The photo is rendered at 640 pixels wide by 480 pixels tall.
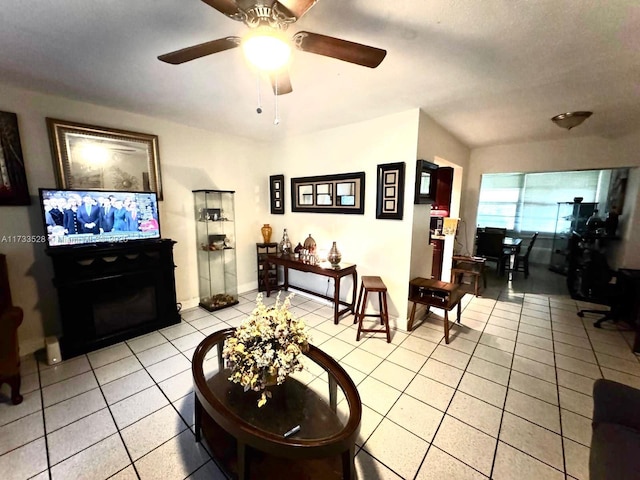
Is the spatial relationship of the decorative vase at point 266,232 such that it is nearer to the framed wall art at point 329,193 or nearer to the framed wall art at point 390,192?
the framed wall art at point 329,193

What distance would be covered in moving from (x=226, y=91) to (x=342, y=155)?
157 centimetres

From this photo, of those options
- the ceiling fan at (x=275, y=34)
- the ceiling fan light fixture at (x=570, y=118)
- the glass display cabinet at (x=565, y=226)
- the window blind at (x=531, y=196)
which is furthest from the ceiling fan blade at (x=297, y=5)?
the glass display cabinet at (x=565, y=226)

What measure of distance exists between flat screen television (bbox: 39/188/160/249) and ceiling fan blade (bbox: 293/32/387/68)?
2.41m

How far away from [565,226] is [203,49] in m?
7.40

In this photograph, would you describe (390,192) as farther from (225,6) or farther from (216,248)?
(216,248)

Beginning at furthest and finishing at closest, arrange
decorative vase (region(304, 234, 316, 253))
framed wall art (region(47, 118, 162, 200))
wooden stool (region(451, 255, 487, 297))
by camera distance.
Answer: wooden stool (region(451, 255, 487, 297))
decorative vase (region(304, 234, 316, 253))
framed wall art (region(47, 118, 162, 200))

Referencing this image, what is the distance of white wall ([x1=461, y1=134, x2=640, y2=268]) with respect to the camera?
343cm

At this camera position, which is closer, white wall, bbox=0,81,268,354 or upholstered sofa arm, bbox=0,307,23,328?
upholstered sofa arm, bbox=0,307,23,328

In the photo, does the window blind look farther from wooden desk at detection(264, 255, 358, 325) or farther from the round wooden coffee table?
the round wooden coffee table

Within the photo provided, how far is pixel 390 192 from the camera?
288 cm

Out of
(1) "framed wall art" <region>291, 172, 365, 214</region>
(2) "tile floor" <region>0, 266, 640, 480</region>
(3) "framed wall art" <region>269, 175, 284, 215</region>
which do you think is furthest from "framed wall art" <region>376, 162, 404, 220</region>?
(3) "framed wall art" <region>269, 175, 284, 215</region>

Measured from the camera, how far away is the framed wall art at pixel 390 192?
2795 mm

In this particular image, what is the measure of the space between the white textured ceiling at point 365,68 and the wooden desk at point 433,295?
1.92m

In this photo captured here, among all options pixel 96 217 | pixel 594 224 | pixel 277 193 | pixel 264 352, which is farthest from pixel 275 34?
pixel 594 224
